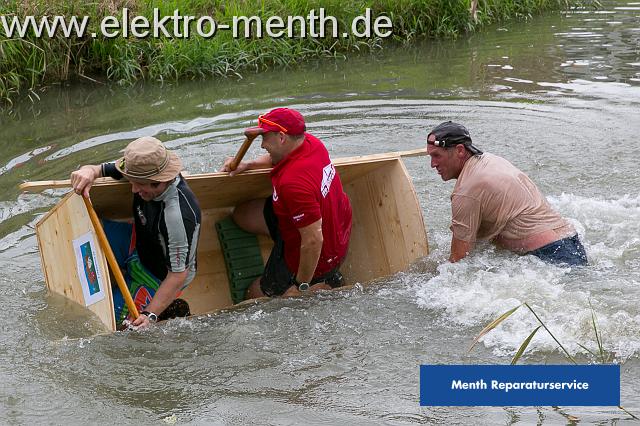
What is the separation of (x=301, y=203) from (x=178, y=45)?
6563 millimetres

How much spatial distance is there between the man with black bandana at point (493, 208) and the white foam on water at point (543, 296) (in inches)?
4.0

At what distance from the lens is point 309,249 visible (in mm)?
5980

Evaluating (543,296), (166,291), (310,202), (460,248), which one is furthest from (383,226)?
(166,291)

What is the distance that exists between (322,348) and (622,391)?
5.65 ft

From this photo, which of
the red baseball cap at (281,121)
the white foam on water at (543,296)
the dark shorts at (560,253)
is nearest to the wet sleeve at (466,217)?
the white foam on water at (543,296)

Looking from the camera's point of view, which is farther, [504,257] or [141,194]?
[504,257]

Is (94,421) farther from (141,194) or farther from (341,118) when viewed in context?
(341,118)

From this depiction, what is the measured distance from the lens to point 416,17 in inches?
552

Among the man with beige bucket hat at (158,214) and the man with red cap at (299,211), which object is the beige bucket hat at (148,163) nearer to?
the man with beige bucket hat at (158,214)

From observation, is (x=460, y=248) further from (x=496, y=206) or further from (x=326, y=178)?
(x=326, y=178)

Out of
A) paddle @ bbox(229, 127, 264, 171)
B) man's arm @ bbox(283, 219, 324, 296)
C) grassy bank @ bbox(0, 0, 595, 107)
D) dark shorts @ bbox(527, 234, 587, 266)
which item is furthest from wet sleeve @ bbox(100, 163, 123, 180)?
grassy bank @ bbox(0, 0, 595, 107)

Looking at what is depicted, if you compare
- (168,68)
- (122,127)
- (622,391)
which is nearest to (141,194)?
(622,391)

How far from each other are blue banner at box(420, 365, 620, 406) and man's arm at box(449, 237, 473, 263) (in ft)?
4.84

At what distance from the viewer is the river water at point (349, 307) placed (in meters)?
5.15
